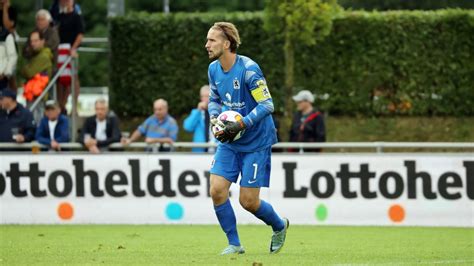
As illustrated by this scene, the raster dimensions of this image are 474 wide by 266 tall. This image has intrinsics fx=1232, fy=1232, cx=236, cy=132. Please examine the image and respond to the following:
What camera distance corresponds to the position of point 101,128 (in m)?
19.6

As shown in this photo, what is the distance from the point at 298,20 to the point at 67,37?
4086mm

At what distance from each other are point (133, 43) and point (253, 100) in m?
13.0

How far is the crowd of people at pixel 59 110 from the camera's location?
19438 mm

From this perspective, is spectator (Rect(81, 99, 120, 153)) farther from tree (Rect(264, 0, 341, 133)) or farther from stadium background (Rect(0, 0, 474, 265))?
stadium background (Rect(0, 0, 474, 265))

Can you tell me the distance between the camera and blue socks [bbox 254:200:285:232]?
1217 cm

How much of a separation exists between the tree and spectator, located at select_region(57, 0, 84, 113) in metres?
3.37

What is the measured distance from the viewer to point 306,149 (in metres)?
19.6

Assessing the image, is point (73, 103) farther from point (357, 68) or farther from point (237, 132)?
point (237, 132)

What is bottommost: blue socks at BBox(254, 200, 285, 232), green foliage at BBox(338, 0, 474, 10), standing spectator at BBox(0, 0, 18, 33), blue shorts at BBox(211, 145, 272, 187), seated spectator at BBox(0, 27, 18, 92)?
blue socks at BBox(254, 200, 285, 232)

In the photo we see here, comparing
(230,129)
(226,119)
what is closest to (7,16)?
(226,119)

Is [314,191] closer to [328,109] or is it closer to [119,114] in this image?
[328,109]

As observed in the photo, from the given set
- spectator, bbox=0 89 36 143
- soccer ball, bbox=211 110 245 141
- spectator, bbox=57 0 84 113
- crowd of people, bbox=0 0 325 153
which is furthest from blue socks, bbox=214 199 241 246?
spectator, bbox=57 0 84 113

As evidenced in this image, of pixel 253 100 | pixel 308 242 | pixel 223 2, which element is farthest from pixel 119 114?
pixel 223 2

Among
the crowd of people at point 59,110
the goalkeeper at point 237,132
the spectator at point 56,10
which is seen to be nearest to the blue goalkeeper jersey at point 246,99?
the goalkeeper at point 237,132
